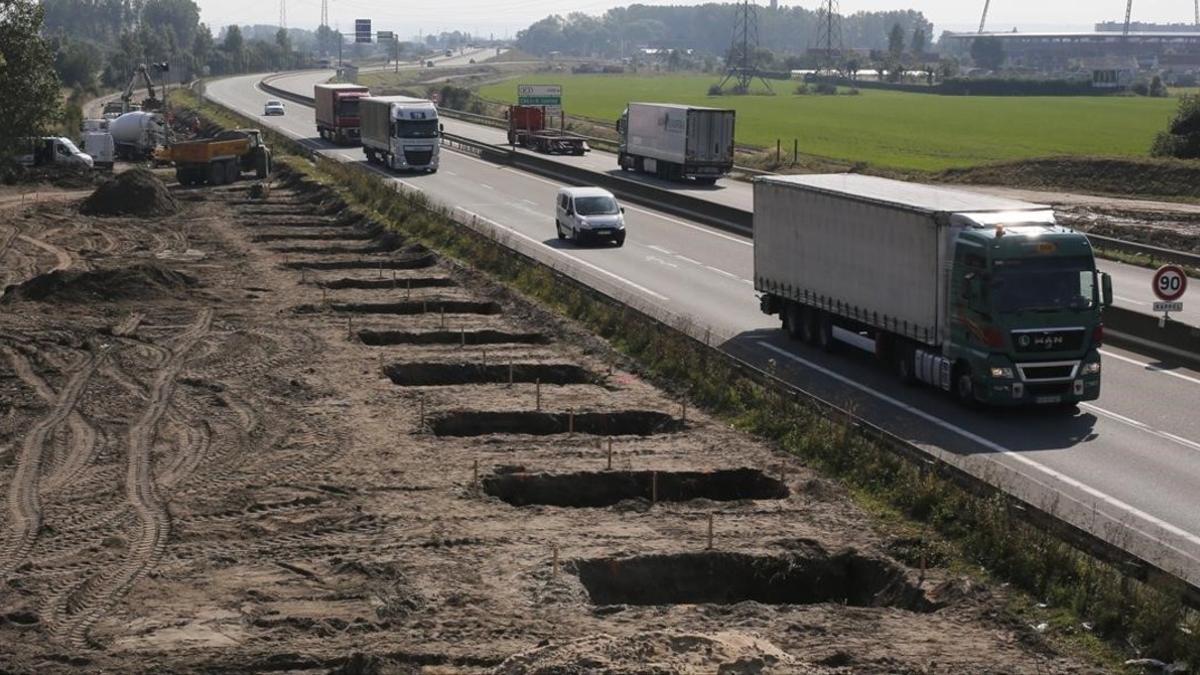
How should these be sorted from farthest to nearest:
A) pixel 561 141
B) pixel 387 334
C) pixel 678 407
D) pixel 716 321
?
pixel 561 141, pixel 716 321, pixel 387 334, pixel 678 407

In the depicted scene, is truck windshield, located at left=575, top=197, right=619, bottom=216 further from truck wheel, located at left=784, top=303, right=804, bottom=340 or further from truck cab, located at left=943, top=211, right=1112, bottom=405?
truck cab, located at left=943, top=211, right=1112, bottom=405

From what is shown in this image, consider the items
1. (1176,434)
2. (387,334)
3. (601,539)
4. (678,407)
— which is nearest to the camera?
(601,539)

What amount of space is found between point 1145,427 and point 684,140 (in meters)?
42.8

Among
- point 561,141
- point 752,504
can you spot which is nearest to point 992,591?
point 752,504

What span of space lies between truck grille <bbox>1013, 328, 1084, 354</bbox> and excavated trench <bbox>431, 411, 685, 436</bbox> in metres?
5.07

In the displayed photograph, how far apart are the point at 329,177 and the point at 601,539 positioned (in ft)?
152

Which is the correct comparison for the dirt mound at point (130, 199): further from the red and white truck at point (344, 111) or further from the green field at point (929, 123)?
the green field at point (929, 123)

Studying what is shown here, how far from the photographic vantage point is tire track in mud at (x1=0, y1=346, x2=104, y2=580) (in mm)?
17219

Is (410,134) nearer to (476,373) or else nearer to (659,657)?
(476,373)

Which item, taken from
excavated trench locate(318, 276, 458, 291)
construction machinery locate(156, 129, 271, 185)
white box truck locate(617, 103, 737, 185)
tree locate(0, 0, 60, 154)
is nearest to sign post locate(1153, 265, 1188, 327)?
excavated trench locate(318, 276, 458, 291)

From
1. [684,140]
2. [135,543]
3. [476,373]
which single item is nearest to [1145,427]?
[476,373]

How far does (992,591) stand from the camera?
15.5 metres

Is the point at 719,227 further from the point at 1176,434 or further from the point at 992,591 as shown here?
the point at 992,591

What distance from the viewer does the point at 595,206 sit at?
4528cm
